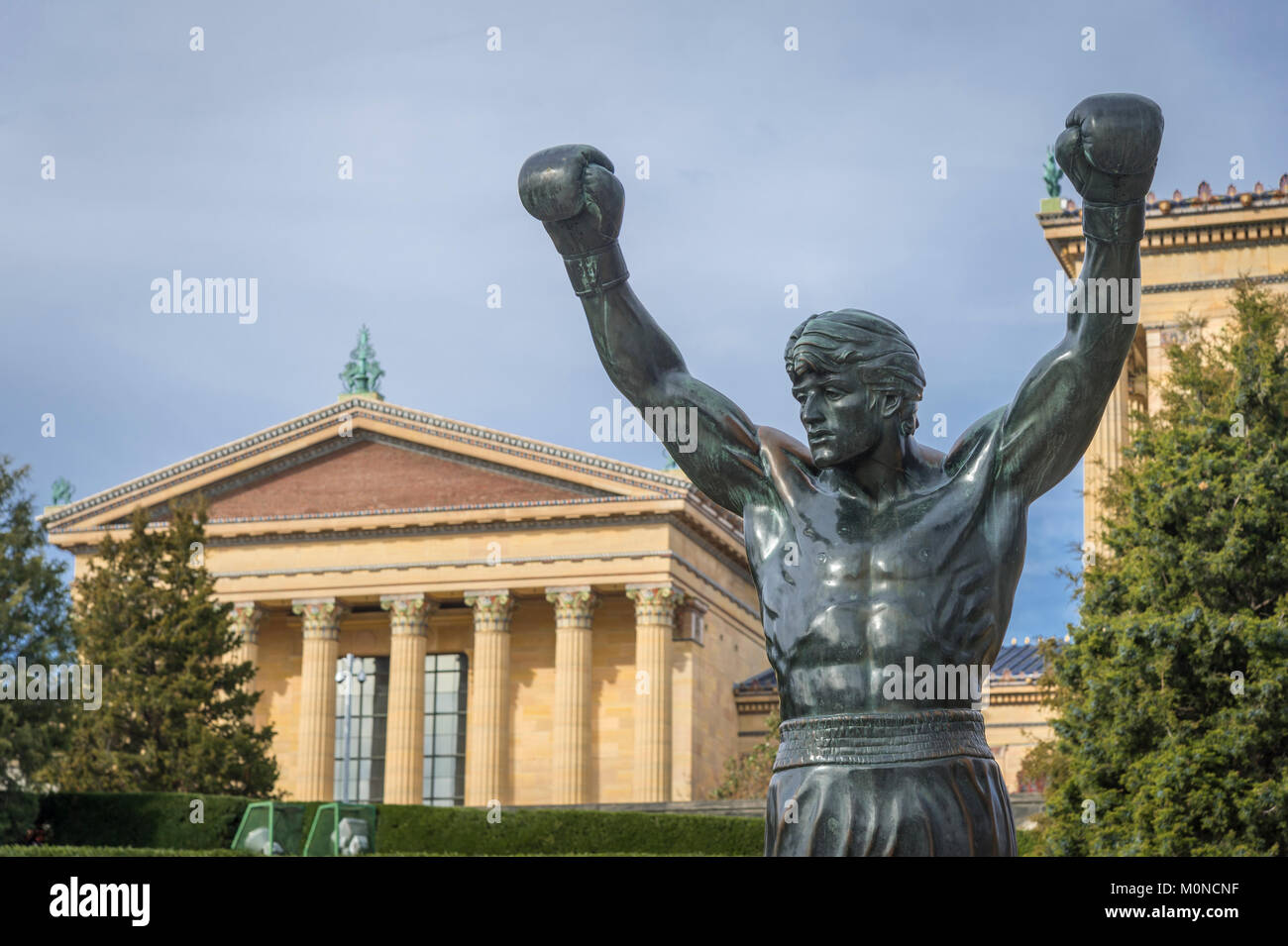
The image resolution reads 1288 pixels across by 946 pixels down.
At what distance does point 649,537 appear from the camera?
183 feet

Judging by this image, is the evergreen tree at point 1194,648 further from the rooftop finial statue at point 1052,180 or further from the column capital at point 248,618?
the column capital at point 248,618

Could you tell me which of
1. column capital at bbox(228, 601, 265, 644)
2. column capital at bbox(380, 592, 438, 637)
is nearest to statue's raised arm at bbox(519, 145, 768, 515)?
column capital at bbox(380, 592, 438, 637)

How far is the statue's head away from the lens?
3.84m

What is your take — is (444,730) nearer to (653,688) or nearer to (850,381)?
(653,688)

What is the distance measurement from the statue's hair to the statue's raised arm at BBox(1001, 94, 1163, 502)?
255 mm

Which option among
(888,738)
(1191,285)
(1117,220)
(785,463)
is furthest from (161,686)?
(1117,220)

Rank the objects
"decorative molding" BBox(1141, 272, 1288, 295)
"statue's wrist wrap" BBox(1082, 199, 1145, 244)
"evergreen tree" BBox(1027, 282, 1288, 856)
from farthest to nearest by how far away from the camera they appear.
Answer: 1. "decorative molding" BBox(1141, 272, 1288, 295)
2. "evergreen tree" BBox(1027, 282, 1288, 856)
3. "statue's wrist wrap" BBox(1082, 199, 1145, 244)

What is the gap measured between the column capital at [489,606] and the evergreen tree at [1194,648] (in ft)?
118

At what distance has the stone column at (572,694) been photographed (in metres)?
55.4

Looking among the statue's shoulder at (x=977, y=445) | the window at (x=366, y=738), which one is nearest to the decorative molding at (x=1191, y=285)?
the window at (x=366, y=738)

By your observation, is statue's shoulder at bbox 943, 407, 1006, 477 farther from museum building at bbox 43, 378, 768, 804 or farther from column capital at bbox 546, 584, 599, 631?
column capital at bbox 546, 584, 599, 631

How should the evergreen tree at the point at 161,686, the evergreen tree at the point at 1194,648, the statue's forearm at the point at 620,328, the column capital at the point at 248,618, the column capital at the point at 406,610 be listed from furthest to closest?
the column capital at the point at 248,618 < the column capital at the point at 406,610 < the evergreen tree at the point at 161,686 < the evergreen tree at the point at 1194,648 < the statue's forearm at the point at 620,328

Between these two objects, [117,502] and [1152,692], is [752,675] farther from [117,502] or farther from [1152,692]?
[1152,692]

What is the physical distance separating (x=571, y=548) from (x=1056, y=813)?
35.8 meters
